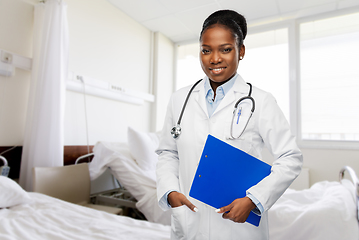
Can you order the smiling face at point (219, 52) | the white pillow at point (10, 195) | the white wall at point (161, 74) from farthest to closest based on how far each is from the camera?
the white wall at point (161, 74), the white pillow at point (10, 195), the smiling face at point (219, 52)

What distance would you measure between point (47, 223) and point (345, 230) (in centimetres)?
147

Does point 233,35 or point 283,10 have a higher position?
point 283,10

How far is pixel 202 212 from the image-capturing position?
74 cm

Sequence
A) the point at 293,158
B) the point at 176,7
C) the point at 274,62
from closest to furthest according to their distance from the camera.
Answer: the point at 293,158 < the point at 176,7 < the point at 274,62

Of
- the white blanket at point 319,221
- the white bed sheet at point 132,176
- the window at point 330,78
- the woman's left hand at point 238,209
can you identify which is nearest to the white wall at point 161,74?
the white bed sheet at point 132,176

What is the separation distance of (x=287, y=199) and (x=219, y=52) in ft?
4.79

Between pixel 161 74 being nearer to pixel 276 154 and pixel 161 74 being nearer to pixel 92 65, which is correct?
pixel 92 65

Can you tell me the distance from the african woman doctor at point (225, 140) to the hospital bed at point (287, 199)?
71cm

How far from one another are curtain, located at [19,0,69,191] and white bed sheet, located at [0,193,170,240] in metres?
0.54

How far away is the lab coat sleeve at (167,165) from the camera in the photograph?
0.74 meters

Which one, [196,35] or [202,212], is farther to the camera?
[196,35]

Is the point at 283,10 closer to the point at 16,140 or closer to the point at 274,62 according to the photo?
the point at 274,62

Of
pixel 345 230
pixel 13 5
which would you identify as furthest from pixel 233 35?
pixel 13 5

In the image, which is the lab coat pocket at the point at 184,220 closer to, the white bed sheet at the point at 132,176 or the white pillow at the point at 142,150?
the white bed sheet at the point at 132,176
